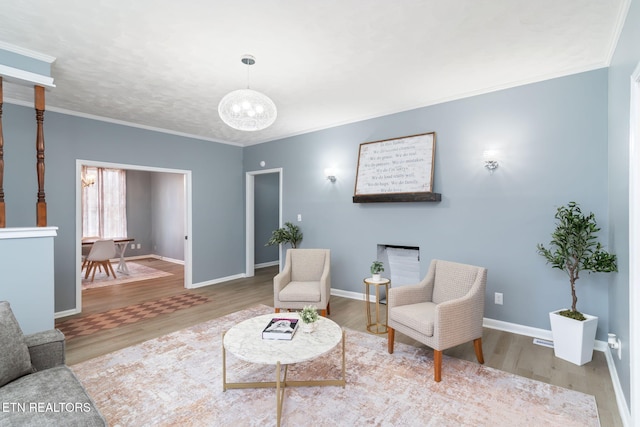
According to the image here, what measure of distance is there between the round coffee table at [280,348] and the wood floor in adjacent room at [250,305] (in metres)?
1.04

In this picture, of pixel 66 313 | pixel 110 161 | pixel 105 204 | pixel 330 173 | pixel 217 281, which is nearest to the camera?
pixel 66 313

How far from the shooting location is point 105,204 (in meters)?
7.68

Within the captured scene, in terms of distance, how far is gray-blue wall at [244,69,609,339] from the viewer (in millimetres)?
2898

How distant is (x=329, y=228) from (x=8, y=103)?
4.24 meters

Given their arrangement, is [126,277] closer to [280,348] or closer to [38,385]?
[38,385]

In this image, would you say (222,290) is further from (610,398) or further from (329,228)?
(610,398)

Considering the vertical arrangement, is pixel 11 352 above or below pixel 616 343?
above

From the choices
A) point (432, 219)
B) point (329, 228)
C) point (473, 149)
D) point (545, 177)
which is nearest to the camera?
point (545, 177)

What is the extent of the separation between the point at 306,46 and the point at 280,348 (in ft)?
7.49

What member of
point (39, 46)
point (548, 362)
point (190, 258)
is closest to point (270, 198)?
point (190, 258)

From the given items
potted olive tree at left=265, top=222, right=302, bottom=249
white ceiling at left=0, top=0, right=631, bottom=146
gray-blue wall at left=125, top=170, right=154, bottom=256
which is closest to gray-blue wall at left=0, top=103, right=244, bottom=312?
white ceiling at left=0, top=0, right=631, bottom=146

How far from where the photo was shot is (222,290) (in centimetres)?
516

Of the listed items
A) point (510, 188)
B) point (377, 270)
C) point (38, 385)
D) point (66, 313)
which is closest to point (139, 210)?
point (66, 313)

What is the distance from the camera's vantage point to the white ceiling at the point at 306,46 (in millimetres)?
2037
